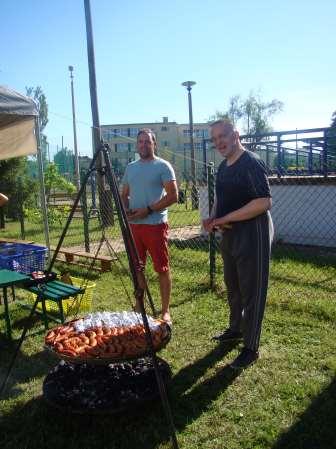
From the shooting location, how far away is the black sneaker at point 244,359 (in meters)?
3.47

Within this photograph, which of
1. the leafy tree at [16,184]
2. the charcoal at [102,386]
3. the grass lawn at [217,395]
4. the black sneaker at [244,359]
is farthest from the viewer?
the leafy tree at [16,184]

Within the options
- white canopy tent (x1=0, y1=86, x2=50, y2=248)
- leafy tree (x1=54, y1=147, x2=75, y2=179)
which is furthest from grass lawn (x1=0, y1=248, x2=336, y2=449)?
leafy tree (x1=54, y1=147, x2=75, y2=179)

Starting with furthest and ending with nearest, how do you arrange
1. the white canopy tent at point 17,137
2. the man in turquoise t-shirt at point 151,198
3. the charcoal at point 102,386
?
the white canopy tent at point 17,137, the man in turquoise t-shirt at point 151,198, the charcoal at point 102,386

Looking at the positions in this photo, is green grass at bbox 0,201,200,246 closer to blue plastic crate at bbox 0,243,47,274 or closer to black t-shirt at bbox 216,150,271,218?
blue plastic crate at bbox 0,243,47,274

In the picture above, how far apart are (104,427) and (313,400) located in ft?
4.65

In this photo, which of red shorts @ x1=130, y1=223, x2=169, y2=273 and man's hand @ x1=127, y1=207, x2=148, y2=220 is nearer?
man's hand @ x1=127, y1=207, x2=148, y2=220

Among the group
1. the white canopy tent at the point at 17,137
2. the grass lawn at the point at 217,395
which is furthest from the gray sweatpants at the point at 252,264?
the white canopy tent at the point at 17,137

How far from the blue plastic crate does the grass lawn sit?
3.76ft

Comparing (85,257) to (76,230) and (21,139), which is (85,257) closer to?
(21,139)

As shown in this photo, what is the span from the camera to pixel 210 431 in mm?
2744

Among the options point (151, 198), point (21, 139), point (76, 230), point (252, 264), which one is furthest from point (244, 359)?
point (76, 230)

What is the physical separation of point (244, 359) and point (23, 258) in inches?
152

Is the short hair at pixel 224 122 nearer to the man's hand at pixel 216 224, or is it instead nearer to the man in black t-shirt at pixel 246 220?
the man in black t-shirt at pixel 246 220

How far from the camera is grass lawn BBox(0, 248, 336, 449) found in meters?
2.68
